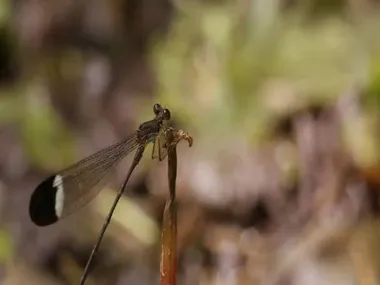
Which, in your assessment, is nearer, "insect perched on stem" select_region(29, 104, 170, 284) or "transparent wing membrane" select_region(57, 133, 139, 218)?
"insect perched on stem" select_region(29, 104, 170, 284)

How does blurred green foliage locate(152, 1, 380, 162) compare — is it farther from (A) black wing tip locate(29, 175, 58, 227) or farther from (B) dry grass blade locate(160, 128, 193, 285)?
(B) dry grass blade locate(160, 128, 193, 285)

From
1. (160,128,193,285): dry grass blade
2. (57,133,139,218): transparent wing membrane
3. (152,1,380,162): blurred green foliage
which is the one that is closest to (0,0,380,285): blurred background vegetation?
(152,1,380,162): blurred green foliage

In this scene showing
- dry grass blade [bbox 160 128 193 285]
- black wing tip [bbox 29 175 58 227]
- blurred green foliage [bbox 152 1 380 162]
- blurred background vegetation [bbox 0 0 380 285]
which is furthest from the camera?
blurred green foliage [bbox 152 1 380 162]

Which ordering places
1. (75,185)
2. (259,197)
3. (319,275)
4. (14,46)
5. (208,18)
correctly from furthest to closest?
(14,46) → (208,18) → (259,197) → (319,275) → (75,185)

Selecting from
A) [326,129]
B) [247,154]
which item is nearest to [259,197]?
[247,154]

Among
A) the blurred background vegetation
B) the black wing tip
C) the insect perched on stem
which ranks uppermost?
the blurred background vegetation

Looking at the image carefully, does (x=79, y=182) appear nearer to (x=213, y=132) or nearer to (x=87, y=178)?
(x=87, y=178)

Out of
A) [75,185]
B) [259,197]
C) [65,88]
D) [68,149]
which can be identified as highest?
[65,88]

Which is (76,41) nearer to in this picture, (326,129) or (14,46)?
(14,46)
